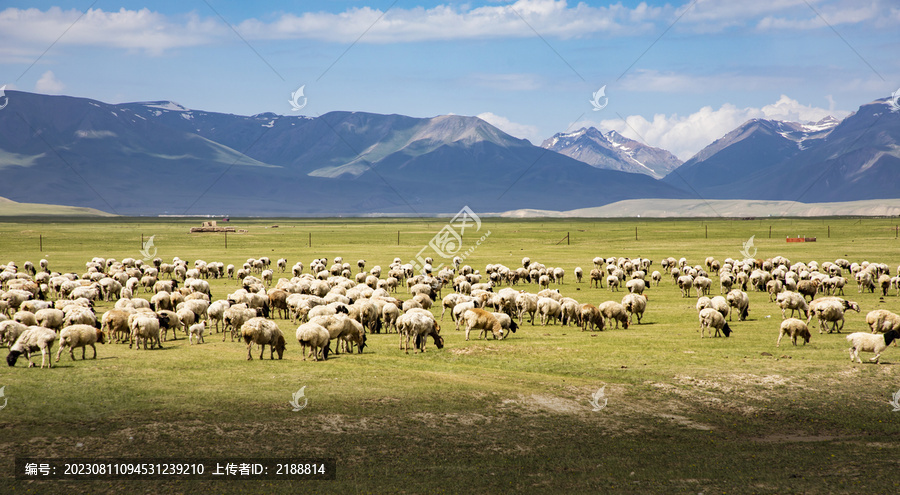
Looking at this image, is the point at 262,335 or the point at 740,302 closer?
the point at 262,335

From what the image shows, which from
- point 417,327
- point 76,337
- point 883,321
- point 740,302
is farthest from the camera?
point 740,302

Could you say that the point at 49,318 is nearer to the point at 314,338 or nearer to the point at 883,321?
the point at 314,338

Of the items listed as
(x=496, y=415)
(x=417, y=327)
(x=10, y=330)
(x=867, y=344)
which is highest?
(x=10, y=330)

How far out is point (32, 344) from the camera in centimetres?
1900

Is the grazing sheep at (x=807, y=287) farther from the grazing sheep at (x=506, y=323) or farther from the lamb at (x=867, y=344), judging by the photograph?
the grazing sheep at (x=506, y=323)

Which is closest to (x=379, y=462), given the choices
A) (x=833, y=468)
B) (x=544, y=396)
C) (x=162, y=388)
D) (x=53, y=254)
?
(x=544, y=396)

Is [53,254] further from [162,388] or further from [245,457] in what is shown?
[245,457]

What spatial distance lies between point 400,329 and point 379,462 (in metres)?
10.5

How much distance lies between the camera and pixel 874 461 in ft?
42.9

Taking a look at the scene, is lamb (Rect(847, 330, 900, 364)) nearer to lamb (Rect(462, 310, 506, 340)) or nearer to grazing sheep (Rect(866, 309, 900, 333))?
grazing sheep (Rect(866, 309, 900, 333))

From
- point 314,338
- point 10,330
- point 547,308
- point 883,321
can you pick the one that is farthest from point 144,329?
point 883,321

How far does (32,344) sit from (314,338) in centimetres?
749

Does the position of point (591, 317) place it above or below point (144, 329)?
below

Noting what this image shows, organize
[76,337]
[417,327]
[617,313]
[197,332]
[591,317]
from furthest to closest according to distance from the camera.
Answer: [617,313]
[591,317]
[197,332]
[417,327]
[76,337]
